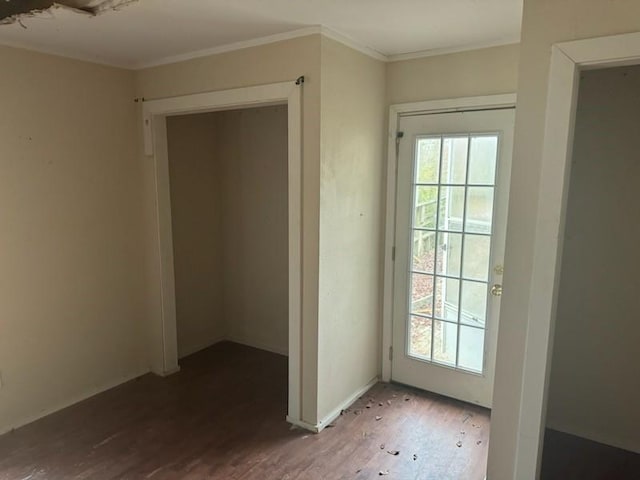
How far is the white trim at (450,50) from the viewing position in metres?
2.74

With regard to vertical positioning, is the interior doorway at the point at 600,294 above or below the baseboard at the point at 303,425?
above

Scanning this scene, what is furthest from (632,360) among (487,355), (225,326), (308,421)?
(225,326)

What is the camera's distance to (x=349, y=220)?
9.73 feet

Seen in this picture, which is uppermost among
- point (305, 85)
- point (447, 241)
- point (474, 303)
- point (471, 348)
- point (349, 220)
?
point (305, 85)

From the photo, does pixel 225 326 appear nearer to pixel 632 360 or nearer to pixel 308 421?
pixel 308 421

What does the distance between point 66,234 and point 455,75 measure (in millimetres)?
2832

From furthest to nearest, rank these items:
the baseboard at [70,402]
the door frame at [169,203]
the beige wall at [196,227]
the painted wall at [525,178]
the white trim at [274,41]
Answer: the beige wall at [196,227], the baseboard at [70,402], the door frame at [169,203], the white trim at [274,41], the painted wall at [525,178]

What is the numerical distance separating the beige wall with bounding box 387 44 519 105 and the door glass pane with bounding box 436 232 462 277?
3.10 ft

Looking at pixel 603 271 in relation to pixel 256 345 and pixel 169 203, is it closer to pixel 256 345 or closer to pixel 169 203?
pixel 256 345

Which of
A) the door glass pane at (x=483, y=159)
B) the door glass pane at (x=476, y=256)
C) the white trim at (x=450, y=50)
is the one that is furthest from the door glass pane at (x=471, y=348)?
the white trim at (x=450, y=50)

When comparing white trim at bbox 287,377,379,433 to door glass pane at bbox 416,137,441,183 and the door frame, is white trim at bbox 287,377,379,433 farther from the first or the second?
door glass pane at bbox 416,137,441,183

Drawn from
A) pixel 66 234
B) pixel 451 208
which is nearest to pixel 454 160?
pixel 451 208

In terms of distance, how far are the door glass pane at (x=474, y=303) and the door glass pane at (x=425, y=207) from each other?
0.49 m

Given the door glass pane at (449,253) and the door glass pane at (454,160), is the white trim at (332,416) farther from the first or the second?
the door glass pane at (454,160)
